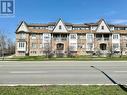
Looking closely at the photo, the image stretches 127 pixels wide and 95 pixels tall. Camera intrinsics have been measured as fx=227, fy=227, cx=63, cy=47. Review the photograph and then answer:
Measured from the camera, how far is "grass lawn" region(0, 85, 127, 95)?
26.0 feet

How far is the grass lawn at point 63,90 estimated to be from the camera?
791cm

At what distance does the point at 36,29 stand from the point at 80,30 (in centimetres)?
1349

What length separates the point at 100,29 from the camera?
69438 millimetres

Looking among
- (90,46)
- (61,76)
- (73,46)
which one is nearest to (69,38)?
(73,46)

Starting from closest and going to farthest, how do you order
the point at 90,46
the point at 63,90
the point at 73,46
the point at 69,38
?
the point at 63,90 < the point at 69,38 < the point at 73,46 < the point at 90,46

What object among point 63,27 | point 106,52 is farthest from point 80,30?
point 106,52

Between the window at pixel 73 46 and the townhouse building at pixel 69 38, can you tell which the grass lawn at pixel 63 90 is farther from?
the window at pixel 73 46

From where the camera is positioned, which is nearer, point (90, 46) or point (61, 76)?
point (61, 76)

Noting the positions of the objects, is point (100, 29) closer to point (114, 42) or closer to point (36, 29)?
point (114, 42)

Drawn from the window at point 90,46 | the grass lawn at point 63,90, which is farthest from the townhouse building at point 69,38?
the grass lawn at point 63,90

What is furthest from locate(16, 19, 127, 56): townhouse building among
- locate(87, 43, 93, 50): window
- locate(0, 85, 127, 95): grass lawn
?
locate(0, 85, 127, 95): grass lawn

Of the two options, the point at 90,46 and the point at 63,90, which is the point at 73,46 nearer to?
the point at 90,46

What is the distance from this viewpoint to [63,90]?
834 centimetres

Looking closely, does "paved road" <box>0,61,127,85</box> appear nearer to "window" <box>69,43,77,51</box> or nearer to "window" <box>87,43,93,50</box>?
"window" <box>69,43,77,51</box>
